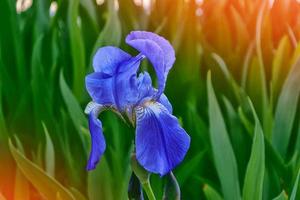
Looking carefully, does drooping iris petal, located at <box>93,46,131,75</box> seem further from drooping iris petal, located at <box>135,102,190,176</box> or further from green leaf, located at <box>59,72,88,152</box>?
green leaf, located at <box>59,72,88,152</box>

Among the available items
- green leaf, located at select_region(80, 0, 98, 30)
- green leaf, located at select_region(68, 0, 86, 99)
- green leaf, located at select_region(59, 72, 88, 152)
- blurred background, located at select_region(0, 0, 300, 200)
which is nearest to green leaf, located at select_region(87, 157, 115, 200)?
blurred background, located at select_region(0, 0, 300, 200)

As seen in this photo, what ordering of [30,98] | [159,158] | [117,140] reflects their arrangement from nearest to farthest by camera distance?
[159,158], [117,140], [30,98]

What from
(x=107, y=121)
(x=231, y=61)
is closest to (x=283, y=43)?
(x=231, y=61)

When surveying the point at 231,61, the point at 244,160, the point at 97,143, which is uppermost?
the point at 97,143

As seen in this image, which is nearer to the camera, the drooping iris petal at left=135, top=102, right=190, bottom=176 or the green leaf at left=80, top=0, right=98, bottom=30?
the drooping iris petal at left=135, top=102, right=190, bottom=176

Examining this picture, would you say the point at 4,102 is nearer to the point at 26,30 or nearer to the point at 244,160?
the point at 26,30
